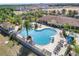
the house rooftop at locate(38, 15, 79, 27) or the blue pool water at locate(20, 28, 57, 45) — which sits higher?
the house rooftop at locate(38, 15, 79, 27)

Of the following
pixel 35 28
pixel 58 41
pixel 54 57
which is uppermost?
pixel 35 28

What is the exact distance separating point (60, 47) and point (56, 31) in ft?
1.06

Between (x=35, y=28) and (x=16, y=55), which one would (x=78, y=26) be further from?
(x=16, y=55)

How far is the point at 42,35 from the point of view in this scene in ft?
11.8

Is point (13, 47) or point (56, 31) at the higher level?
point (56, 31)

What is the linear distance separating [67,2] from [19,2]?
3.12 feet

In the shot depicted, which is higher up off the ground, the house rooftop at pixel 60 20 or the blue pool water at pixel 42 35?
the house rooftop at pixel 60 20

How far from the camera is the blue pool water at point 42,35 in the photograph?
3.59 metres

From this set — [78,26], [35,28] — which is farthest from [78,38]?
[35,28]

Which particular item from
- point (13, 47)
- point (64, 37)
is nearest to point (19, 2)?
point (13, 47)

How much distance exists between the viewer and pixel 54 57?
3.59 metres

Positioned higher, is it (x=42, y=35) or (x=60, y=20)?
(x=60, y=20)

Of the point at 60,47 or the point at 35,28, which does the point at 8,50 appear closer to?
the point at 35,28

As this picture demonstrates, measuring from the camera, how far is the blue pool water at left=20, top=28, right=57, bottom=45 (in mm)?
3592
